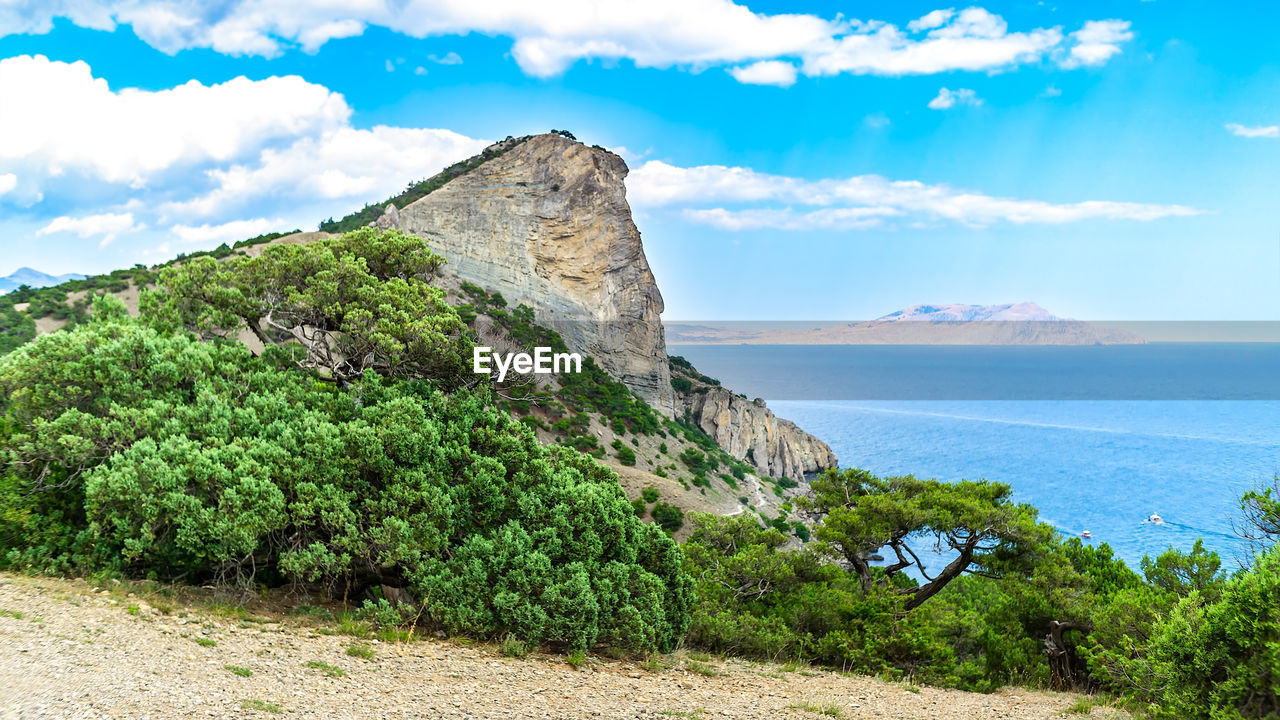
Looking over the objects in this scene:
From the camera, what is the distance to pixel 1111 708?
11.6 metres

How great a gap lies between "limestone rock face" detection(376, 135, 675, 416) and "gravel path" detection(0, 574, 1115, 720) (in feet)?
174

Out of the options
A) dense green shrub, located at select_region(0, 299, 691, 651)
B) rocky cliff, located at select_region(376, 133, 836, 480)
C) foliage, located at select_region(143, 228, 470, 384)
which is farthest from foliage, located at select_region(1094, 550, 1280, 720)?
rocky cliff, located at select_region(376, 133, 836, 480)

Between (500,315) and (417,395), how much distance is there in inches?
1670

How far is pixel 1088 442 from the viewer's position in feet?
301

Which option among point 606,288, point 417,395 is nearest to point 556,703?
point 417,395

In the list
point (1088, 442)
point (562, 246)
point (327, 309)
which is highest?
point (562, 246)

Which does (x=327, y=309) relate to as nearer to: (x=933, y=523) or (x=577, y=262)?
(x=933, y=523)

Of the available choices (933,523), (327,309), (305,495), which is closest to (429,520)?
(305,495)

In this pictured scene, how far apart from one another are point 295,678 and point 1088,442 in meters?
102

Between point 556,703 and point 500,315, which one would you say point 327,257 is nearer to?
point 556,703

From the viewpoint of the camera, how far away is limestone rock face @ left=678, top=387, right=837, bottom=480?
68.1 m

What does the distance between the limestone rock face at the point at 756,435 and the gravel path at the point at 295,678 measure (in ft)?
187

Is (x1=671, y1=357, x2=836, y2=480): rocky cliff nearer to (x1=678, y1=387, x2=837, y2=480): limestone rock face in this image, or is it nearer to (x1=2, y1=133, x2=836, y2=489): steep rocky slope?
(x1=678, y1=387, x2=837, y2=480): limestone rock face

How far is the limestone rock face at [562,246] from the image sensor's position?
62.7m
